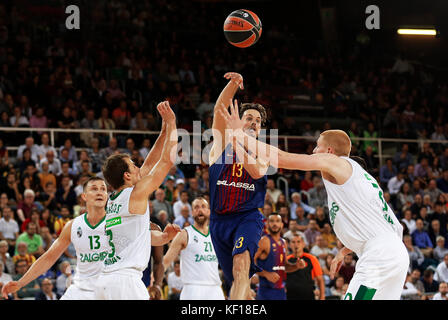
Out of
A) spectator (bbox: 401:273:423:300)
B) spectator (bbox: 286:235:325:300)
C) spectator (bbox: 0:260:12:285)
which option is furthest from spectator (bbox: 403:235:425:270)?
spectator (bbox: 0:260:12:285)

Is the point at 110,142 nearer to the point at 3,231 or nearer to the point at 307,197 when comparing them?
the point at 3,231

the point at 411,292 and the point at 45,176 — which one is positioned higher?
the point at 45,176

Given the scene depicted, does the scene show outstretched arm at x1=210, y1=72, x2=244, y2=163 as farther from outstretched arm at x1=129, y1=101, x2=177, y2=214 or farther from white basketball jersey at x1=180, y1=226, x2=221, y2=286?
white basketball jersey at x1=180, y1=226, x2=221, y2=286

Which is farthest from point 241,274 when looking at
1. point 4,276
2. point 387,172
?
point 387,172

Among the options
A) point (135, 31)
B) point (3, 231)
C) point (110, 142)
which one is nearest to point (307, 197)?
point (110, 142)

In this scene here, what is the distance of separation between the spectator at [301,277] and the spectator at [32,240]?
4.42 meters

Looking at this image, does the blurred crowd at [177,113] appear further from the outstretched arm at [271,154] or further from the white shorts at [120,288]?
the outstretched arm at [271,154]

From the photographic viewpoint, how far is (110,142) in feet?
47.3

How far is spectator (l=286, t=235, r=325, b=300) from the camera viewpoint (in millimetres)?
10383

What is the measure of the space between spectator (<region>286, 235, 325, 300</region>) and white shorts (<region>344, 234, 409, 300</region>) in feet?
16.8

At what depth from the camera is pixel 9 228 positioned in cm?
1202

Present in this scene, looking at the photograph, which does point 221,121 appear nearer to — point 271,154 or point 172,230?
point 172,230

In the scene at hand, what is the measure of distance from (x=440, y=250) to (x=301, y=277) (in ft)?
18.2
